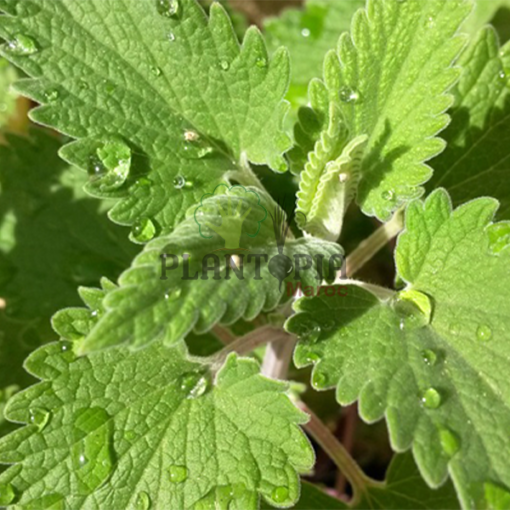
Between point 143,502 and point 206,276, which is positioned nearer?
point 206,276

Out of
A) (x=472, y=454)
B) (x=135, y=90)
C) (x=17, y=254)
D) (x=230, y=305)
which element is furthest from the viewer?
(x=17, y=254)

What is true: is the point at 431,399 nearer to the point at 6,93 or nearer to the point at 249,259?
the point at 249,259

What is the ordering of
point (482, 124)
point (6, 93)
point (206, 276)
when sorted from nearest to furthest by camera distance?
point (206, 276), point (482, 124), point (6, 93)

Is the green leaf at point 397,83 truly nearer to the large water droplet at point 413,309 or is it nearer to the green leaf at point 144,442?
Result: the large water droplet at point 413,309

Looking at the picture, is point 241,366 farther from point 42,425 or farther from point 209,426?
point 42,425

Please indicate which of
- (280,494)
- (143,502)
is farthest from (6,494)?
(280,494)

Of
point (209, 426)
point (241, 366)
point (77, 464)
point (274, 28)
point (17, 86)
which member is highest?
point (274, 28)

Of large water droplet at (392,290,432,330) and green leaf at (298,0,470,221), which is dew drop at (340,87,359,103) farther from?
large water droplet at (392,290,432,330)

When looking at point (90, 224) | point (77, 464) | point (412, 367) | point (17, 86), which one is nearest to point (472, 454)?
point (412, 367)
